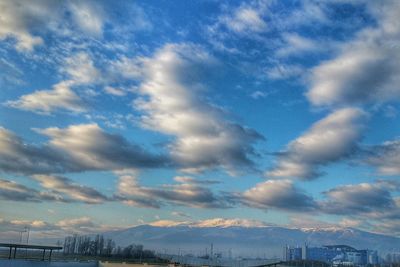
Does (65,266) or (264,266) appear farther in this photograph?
(264,266)

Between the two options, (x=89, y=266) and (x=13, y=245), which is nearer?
(x=13, y=245)

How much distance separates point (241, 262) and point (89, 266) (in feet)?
220

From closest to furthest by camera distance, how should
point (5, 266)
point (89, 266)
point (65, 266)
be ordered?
1. point (5, 266)
2. point (65, 266)
3. point (89, 266)

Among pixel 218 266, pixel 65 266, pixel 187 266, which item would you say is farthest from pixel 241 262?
pixel 65 266

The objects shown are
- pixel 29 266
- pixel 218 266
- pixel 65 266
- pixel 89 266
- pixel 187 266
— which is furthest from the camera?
pixel 218 266

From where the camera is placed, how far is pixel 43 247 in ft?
479

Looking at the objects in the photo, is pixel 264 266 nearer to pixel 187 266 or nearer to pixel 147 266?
pixel 187 266

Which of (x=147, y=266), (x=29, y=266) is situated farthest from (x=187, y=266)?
(x=29, y=266)

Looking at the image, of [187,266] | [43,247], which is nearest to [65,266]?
[43,247]

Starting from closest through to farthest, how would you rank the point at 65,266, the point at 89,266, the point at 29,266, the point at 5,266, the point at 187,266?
1. the point at 5,266
2. the point at 29,266
3. the point at 65,266
4. the point at 89,266
5. the point at 187,266

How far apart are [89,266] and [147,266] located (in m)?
20.1

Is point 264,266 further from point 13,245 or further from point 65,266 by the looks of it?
point 13,245

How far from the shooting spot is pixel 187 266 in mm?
172875

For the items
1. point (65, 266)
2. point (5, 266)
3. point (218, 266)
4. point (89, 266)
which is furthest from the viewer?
point (218, 266)
